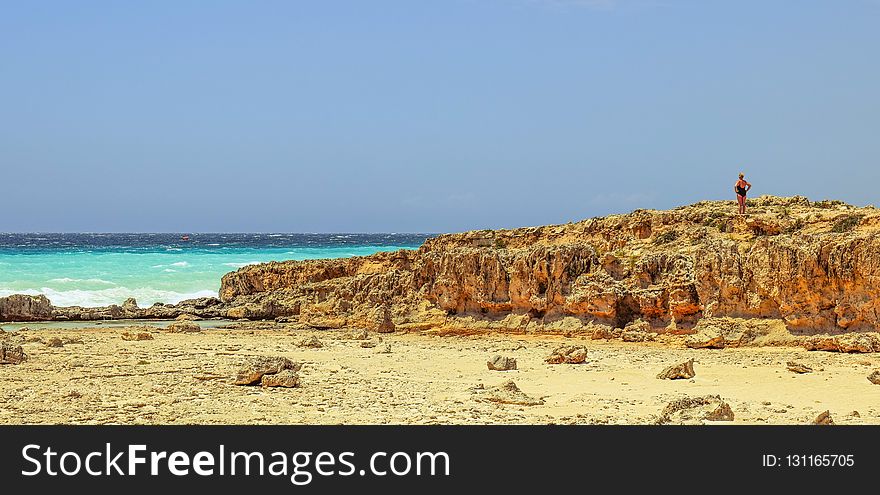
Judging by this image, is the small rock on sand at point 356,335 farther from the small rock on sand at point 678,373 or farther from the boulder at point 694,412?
the boulder at point 694,412

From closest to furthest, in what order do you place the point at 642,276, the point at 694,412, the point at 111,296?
the point at 694,412
the point at 642,276
the point at 111,296

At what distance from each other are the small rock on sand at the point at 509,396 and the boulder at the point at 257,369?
2.62m

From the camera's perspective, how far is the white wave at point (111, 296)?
3056cm

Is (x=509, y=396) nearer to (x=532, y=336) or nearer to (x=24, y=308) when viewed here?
(x=532, y=336)

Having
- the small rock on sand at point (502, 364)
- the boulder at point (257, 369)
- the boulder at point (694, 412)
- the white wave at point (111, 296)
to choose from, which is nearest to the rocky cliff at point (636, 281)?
the small rock on sand at point (502, 364)

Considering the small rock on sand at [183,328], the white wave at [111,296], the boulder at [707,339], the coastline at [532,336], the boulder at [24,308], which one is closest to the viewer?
the coastline at [532,336]

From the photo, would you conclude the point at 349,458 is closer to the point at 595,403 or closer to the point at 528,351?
the point at 595,403

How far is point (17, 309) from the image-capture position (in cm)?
2216

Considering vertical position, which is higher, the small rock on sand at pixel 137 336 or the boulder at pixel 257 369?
the boulder at pixel 257 369

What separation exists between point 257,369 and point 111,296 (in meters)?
22.2

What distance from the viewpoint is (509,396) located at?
10.2 meters

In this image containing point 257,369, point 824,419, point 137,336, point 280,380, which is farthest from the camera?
point 137,336

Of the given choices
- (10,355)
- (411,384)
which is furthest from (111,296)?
(411,384)

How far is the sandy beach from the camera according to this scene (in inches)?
360
